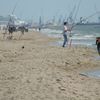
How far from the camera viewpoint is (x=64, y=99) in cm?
693

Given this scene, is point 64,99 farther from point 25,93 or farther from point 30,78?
point 30,78

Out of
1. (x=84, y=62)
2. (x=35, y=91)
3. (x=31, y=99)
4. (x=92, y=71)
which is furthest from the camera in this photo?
(x=84, y=62)

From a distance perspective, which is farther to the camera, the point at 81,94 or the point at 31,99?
the point at 81,94

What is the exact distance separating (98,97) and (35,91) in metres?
1.47

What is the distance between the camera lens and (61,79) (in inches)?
350

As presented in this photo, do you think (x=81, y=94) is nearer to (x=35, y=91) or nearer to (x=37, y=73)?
(x=35, y=91)

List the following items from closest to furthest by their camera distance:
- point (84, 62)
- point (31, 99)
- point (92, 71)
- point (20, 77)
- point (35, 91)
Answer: point (31, 99)
point (35, 91)
point (20, 77)
point (92, 71)
point (84, 62)

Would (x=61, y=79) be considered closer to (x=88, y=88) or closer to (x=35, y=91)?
(x=88, y=88)

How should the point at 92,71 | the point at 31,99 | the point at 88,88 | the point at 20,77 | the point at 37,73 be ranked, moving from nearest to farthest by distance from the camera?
the point at 31,99 < the point at 88,88 < the point at 20,77 < the point at 37,73 < the point at 92,71

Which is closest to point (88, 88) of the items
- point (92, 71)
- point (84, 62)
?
point (92, 71)

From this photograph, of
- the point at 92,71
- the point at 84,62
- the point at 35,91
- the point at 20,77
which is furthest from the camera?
the point at 84,62

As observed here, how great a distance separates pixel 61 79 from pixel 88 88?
94 centimetres

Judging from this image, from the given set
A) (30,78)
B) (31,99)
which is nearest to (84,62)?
(30,78)

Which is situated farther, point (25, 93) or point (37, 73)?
point (37, 73)
